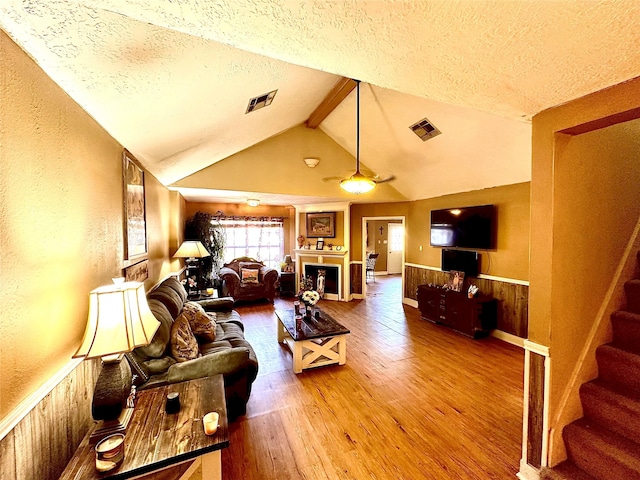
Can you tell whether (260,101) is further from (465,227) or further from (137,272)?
(465,227)

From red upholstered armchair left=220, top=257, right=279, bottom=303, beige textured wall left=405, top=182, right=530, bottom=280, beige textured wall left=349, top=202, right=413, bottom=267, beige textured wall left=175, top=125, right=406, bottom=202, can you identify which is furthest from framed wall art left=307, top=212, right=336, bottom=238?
beige textured wall left=405, top=182, right=530, bottom=280

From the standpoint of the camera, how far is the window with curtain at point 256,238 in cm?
712

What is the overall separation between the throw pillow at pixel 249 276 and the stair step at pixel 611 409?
546cm

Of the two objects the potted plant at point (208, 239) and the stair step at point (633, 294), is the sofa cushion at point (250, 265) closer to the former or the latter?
the potted plant at point (208, 239)

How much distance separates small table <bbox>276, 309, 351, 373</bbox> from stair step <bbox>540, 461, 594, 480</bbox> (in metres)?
1.90

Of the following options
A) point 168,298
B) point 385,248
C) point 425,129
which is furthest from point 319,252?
point 385,248

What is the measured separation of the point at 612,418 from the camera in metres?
1.71

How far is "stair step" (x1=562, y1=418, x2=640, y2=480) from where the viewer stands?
1520 millimetres

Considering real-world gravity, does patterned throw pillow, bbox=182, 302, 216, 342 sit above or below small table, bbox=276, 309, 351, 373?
above

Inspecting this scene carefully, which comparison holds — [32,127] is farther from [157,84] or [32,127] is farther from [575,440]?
[575,440]

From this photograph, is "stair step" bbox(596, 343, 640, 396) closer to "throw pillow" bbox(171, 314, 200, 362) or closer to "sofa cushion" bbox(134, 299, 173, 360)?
"throw pillow" bbox(171, 314, 200, 362)

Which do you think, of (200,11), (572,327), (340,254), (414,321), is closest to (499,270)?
(414,321)

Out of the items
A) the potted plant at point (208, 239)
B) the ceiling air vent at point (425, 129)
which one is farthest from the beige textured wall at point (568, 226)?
the potted plant at point (208, 239)

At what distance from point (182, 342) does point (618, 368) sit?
3.23 metres
